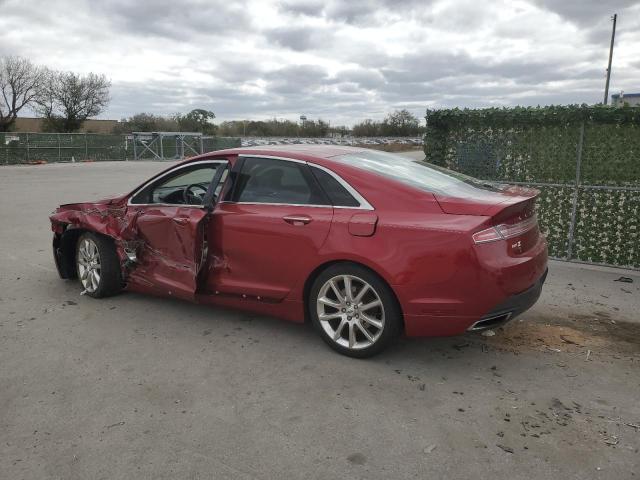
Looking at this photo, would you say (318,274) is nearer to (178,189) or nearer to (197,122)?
(178,189)

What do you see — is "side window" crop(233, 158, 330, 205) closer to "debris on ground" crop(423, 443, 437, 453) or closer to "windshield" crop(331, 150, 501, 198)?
"windshield" crop(331, 150, 501, 198)

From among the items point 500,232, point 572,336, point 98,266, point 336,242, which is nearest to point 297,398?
point 336,242

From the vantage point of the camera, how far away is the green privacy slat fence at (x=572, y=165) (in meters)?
6.98

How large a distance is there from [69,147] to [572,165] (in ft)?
112

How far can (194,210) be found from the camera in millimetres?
4711

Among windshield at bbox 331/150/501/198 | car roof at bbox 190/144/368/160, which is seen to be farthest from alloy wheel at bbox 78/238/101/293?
windshield at bbox 331/150/501/198

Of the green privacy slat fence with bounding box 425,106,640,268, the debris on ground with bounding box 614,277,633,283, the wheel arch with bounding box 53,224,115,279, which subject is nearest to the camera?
the wheel arch with bounding box 53,224,115,279

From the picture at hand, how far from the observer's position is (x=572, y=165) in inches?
291

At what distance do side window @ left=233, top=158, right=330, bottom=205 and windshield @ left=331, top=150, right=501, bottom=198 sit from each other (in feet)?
1.11

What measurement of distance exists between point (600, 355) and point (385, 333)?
176 cm

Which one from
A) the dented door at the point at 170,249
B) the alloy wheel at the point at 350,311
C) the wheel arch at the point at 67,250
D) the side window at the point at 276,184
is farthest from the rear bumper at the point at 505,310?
the wheel arch at the point at 67,250

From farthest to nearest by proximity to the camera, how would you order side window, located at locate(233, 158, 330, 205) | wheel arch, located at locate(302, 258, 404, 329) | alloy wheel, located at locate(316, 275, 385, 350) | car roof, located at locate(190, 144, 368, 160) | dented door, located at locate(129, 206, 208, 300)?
dented door, located at locate(129, 206, 208, 300), car roof, located at locate(190, 144, 368, 160), side window, located at locate(233, 158, 330, 205), alloy wheel, located at locate(316, 275, 385, 350), wheel arch, located at locate(302, 258, 404, 329)

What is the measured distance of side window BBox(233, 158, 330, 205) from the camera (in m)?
4.29

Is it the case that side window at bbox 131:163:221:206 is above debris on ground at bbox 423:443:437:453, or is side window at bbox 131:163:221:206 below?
above
